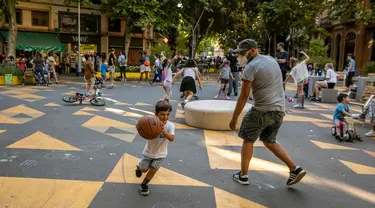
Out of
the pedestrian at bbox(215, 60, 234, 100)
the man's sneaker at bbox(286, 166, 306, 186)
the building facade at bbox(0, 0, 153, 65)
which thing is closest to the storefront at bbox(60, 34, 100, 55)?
the building facade at bbox(0, 0, 153, 65)

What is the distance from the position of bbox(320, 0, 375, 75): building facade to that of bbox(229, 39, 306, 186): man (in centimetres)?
2211

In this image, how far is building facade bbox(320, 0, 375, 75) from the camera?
27.5m

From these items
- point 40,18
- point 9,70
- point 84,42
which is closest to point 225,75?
point 9,70

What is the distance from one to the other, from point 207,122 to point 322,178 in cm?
317

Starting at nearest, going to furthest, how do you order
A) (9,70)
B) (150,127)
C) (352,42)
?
(150,127), (9,70), (352,42)

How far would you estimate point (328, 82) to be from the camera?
41.9 ft

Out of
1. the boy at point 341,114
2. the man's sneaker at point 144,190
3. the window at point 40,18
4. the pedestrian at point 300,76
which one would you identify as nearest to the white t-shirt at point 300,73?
the pedestrian at point 300,76

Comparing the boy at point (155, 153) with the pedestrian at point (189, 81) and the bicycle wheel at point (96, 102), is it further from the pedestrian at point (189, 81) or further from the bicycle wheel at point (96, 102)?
the bicycle wheel at point (96, 102)

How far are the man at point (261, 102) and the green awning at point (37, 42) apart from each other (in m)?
26.0

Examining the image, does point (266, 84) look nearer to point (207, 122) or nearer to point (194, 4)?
point (207, 122)

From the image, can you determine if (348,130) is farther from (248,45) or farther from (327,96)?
(327,96)

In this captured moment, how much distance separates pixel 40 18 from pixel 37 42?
2434 mm

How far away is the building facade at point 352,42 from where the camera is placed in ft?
90.3

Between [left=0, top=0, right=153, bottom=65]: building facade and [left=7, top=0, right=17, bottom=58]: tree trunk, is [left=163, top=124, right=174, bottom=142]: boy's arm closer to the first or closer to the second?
[left=7, top=0, right=17, bottom=58]: tree trunk
